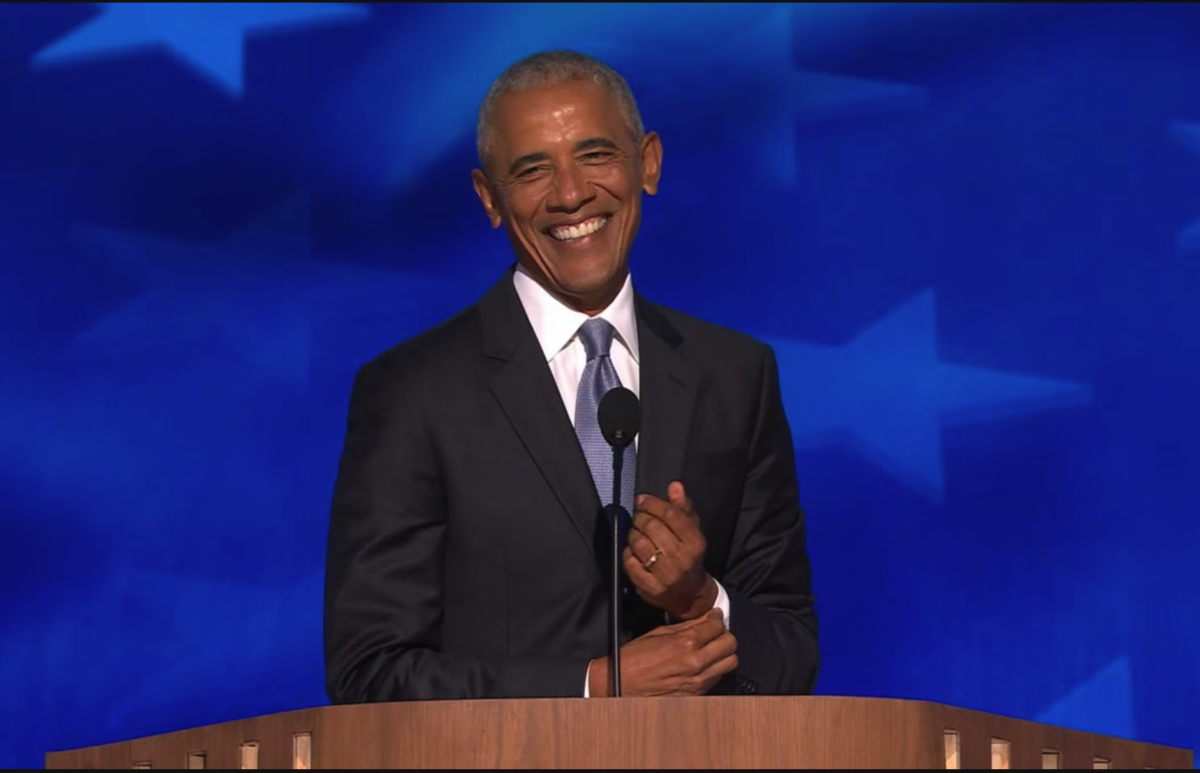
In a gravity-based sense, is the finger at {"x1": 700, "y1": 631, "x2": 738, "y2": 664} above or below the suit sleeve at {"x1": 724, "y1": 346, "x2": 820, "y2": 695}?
below

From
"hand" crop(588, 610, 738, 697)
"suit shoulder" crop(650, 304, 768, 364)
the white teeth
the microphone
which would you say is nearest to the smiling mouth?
the white teeth

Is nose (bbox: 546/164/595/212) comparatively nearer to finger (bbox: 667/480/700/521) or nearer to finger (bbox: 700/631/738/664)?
finger (bbox: 667/480/700/521)

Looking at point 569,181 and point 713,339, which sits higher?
point 569,181

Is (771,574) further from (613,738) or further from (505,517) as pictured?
(613,738)

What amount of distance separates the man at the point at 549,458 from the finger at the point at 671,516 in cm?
9

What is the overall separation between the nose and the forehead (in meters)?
0.04

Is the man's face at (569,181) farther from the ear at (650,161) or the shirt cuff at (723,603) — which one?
the shirt cuff at (723,603)

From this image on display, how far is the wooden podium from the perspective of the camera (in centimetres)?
187

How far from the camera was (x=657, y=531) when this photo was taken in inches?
90.1

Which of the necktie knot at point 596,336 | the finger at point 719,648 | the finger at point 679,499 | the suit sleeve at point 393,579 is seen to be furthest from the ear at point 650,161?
the finger at point 719,648

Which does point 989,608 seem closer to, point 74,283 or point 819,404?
point 819,404

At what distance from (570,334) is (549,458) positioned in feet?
0.68

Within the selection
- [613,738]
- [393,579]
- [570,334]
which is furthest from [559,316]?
[613,738]

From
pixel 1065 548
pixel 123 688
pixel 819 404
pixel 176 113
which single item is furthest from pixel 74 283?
pixel 1065 548
